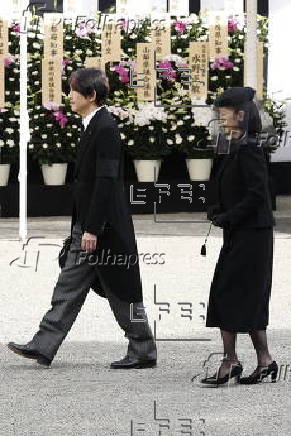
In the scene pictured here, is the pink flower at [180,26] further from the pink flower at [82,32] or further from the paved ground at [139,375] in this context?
the paved ground at [139,375]

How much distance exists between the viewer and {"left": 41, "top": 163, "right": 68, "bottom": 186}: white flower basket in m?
19.4

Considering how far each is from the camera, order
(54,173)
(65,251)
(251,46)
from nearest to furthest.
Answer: (65,251)
(251,46)
(54,173)

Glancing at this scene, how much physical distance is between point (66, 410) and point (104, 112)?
1798mm

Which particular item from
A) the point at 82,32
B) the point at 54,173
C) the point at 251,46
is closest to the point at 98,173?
the point at 251,46

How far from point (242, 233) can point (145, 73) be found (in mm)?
11155

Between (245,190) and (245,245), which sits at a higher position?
(245,190)

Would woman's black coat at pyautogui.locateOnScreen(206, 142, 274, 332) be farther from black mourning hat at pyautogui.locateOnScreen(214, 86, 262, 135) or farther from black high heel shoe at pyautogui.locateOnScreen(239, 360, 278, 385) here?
black high heel shoe at pyautogui.locateOnScreen(239, 360, 278, 385)

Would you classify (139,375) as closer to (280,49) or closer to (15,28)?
(15,28)

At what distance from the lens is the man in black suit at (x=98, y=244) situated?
869cm

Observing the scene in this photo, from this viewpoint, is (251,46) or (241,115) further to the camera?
(251,46)

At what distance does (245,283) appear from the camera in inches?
329

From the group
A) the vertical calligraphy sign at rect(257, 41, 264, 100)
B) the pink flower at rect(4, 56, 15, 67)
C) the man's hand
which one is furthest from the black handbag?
the vertical calligraphy sign at rect(257, 41, 264, 100)

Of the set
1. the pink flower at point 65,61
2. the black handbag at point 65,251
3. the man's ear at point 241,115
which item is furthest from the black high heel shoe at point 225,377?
the pink flower at point 65,61

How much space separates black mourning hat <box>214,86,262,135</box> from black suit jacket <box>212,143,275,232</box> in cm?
9
